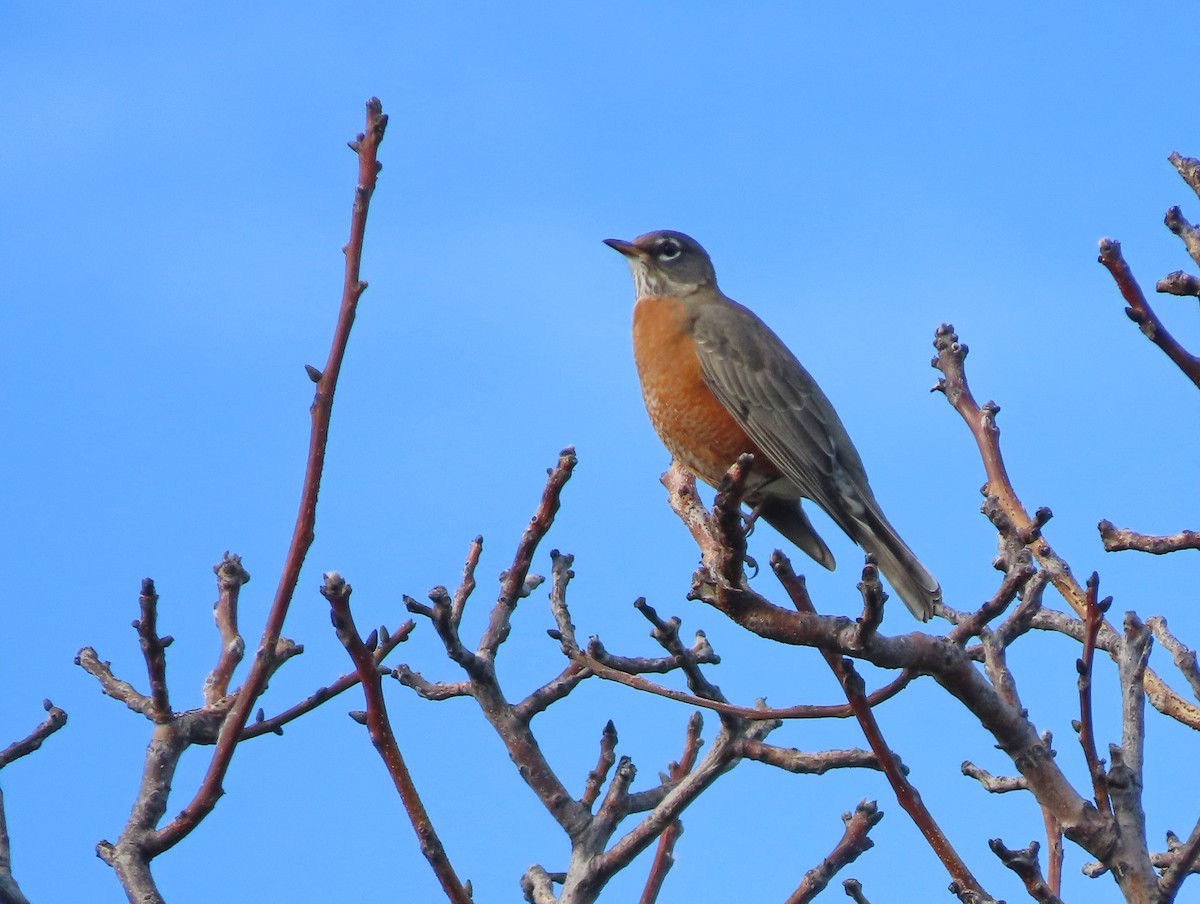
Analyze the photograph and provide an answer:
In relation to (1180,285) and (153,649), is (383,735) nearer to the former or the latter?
(153,649)

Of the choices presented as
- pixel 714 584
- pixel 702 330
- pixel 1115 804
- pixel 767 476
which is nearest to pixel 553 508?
pixel 714 584

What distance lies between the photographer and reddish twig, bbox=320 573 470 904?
105 inches

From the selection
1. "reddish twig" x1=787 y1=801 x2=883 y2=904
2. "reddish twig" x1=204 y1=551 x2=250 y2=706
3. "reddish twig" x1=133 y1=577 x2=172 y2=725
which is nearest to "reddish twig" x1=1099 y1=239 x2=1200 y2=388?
"reddish twig" x1=787 y1=801 x2=883 y2=904

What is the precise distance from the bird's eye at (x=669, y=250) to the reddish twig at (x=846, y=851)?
13.4 feet

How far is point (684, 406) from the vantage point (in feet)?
20.5

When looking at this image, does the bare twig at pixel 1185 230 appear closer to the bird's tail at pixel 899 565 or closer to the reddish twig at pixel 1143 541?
the reddish twig at pixel 1143 541

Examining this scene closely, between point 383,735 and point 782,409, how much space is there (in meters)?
3.74

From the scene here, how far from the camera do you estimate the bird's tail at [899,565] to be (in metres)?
5.08

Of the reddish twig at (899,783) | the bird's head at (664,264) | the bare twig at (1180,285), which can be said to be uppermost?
the bird's head at (664,264)

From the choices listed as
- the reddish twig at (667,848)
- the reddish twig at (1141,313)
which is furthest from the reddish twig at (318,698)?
the reddish twig at (1141,313)

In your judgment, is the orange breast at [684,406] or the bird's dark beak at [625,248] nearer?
the orange breast at [684,406]

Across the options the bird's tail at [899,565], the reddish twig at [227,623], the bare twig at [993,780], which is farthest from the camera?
the bird's tail at [899,565]

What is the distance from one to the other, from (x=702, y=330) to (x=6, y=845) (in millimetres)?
4167

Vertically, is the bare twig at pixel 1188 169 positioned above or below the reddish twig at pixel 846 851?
above
